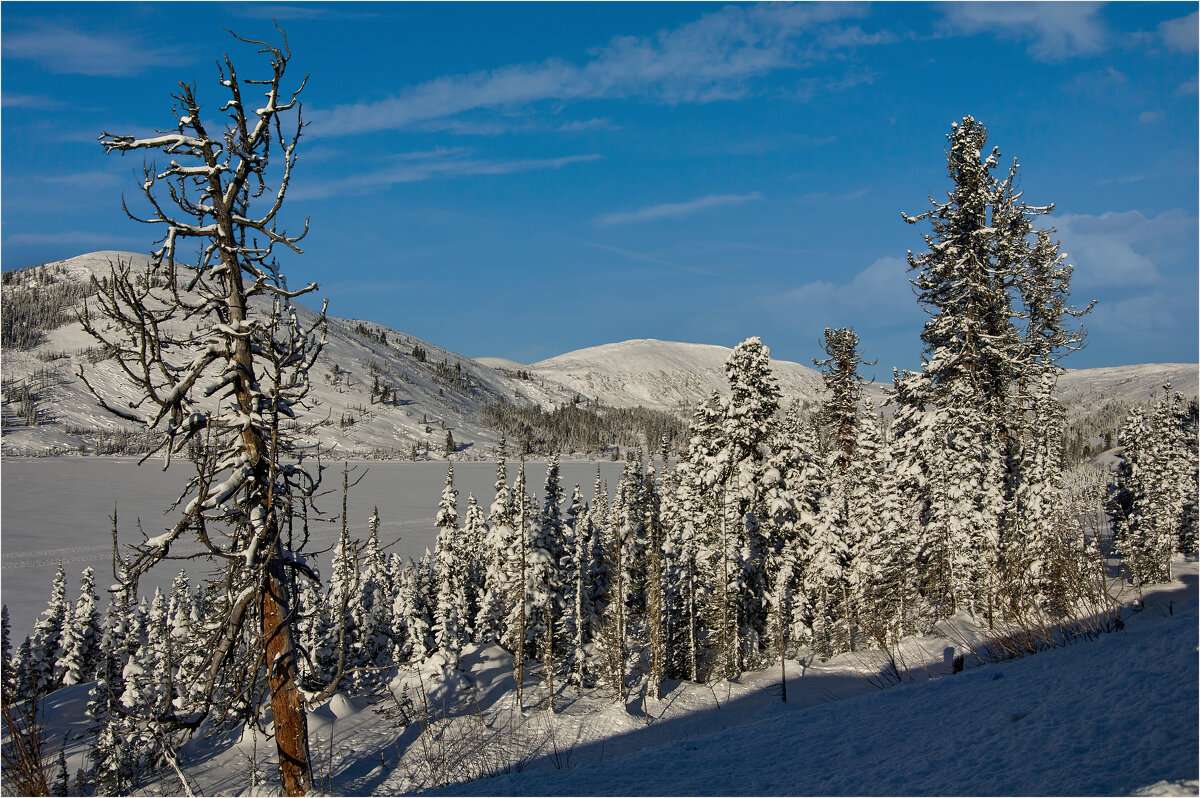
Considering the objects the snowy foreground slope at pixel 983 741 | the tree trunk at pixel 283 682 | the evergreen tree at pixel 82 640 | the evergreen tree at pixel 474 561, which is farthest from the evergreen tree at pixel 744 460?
the evergreen tree at pixel 82 640

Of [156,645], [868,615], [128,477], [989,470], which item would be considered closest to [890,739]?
[868,615]

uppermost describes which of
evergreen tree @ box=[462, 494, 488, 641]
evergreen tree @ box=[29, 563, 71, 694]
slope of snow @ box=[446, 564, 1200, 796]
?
slope of snow @ box=[446, 564, 1200, 796]

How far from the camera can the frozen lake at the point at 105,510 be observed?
70.0 meters

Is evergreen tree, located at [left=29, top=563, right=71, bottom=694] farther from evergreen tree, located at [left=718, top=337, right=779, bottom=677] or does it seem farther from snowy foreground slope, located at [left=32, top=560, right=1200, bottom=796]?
snowy foreground slope, located at [left=32, top=560, right=1200, bottom=796]

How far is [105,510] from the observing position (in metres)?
105

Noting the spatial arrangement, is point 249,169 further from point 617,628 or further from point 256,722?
point 617,628

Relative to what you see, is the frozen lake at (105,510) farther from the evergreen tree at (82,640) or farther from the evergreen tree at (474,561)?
the evergreen tree at (474,561)

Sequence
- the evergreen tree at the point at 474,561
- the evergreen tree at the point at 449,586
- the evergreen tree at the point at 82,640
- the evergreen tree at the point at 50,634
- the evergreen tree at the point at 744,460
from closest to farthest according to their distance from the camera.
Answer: the evergreen tree at the point at 744,460 < the evergreen tree at the point at 449,586 < the evergreen tree at the point at 474,561 < the evergreen tree at the point at 82,640 < the evergreen tree at the point at 50,634

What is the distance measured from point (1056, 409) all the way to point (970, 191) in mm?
22055

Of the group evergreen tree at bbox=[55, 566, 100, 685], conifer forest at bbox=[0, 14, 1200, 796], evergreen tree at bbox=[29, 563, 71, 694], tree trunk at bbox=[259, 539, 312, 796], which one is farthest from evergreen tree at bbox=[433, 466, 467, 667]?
evergreen tree at bbox=[29, 563, 71, 694]

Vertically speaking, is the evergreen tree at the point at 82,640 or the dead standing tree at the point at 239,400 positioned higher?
the dead standing tree at the point at 239,400

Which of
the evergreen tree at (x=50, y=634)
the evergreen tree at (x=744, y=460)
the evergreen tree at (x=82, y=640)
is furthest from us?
the evergreen tree at (x=50, y=634)

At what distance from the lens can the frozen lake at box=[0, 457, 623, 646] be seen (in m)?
70.0

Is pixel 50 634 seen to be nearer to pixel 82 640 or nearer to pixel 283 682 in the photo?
pixel 82 640
